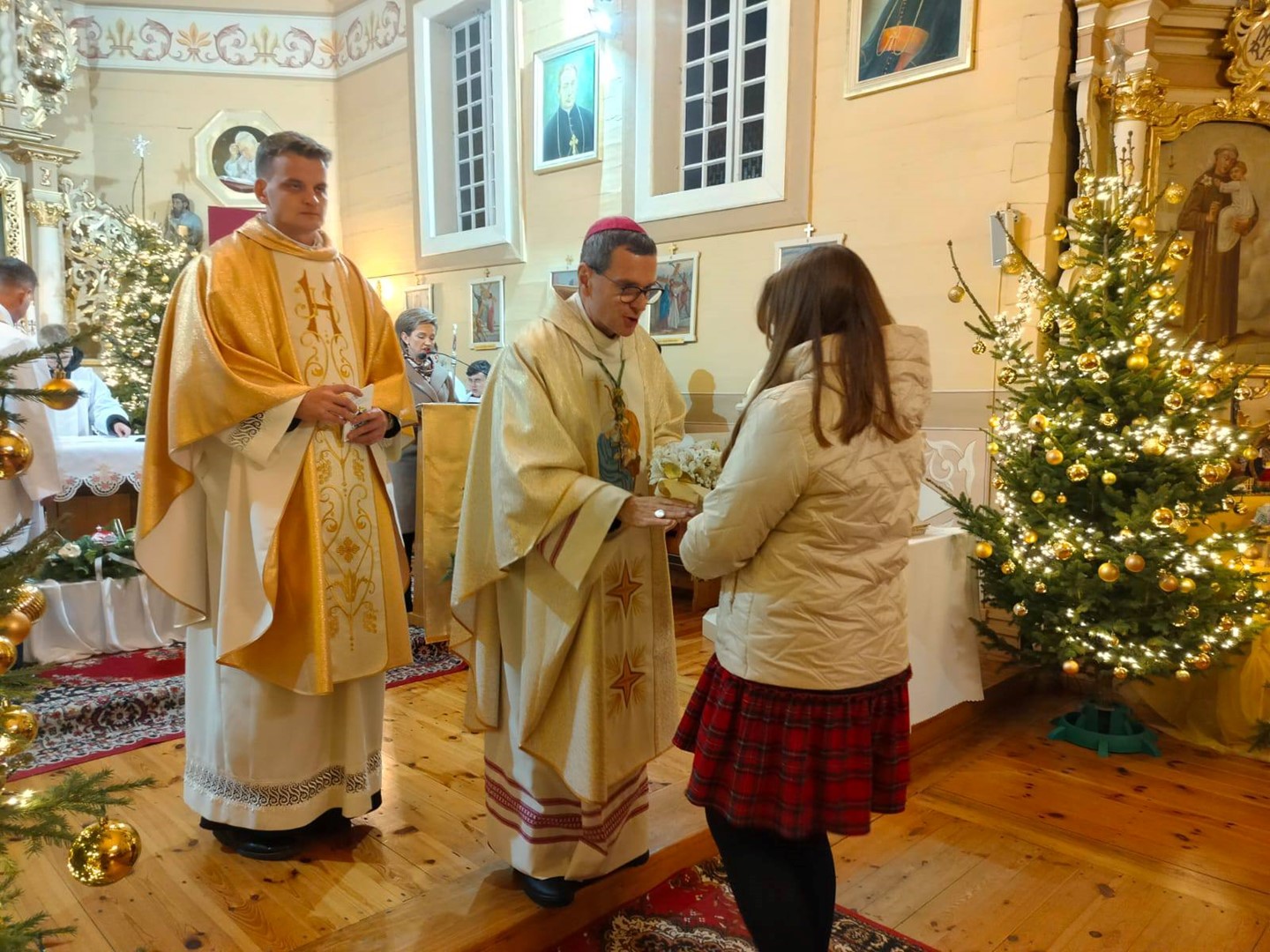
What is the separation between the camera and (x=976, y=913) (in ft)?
7.61

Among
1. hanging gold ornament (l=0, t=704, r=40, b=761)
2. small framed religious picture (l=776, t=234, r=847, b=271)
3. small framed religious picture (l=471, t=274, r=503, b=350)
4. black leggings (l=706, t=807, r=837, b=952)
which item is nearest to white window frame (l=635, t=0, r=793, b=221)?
small framed religious picture (l=776, t=234, r=847, b=271)

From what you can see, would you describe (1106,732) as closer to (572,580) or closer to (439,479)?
(572,580)

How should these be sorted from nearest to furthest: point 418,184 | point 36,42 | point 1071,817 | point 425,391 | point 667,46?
point 1071,817, point 425,391, point 667,46, point 36,42, point 418,184

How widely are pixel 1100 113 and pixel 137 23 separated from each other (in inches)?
350

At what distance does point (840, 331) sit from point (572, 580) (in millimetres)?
754

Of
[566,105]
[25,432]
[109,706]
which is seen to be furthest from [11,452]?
[566,105]

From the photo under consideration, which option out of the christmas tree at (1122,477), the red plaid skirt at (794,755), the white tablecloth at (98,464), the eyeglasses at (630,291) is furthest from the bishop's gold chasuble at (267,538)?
the white tablecloth at (98,464)

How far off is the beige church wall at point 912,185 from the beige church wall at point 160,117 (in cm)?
348

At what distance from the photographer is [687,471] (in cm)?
176

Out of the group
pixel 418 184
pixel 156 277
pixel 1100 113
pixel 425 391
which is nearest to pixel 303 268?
pixel 425 391

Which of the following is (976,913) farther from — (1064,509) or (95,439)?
(95,439)

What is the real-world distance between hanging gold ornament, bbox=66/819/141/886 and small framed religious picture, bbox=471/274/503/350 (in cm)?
655

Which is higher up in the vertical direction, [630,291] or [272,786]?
[630,291]

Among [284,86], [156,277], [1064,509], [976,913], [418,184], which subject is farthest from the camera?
[284,86]
